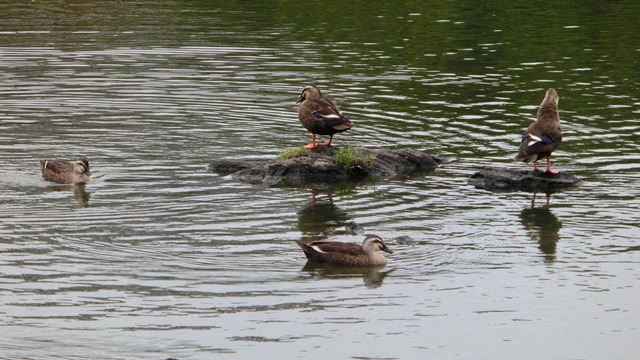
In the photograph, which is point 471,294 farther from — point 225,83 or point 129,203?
point 225,83

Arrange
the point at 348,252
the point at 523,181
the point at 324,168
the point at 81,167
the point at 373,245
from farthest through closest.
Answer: the point at 324,168 → the point at 523,181 → the point at 81,167 → the point at 348,252 → the point at 373,245

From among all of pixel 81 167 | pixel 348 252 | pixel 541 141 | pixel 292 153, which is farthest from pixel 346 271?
pixel 81 167

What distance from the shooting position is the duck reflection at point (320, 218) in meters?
20.2

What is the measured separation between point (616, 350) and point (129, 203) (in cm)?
961

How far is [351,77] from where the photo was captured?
3375cm

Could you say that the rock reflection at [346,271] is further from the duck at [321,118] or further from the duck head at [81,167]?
the duck head at [81,167]

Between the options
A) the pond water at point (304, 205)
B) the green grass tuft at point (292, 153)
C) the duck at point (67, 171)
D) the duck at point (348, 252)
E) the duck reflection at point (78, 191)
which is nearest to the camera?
the pond water at point (304, 205)

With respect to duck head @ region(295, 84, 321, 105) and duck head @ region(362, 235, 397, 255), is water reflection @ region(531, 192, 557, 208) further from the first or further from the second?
duck head @ region(362, 235, 397, 255)

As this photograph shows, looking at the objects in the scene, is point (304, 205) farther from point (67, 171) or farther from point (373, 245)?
point (67, 171)

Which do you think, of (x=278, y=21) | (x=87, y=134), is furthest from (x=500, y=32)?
(x=87, y=134)

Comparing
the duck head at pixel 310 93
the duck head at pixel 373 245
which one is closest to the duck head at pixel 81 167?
the duck head at pixel 310 93

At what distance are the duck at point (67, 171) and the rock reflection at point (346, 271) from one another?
6422mm

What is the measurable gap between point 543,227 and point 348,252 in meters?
4.06

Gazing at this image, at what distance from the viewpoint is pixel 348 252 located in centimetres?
1800
